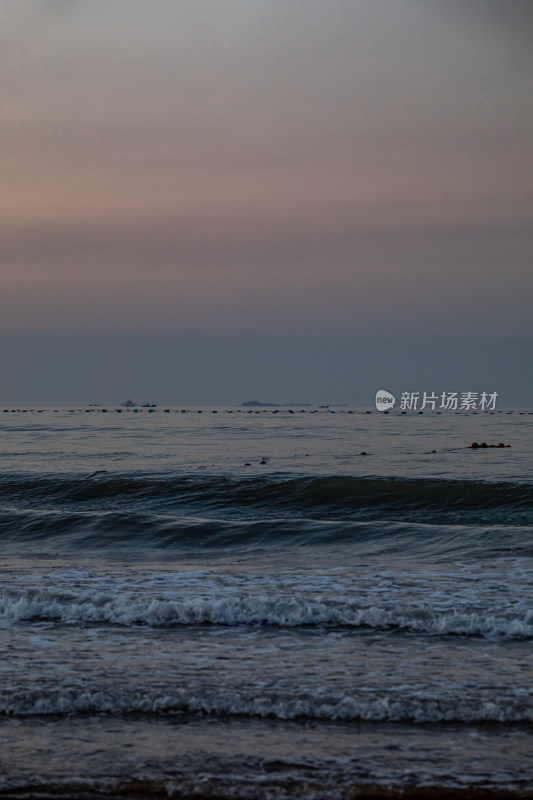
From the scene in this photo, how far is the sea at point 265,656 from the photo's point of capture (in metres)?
5.09

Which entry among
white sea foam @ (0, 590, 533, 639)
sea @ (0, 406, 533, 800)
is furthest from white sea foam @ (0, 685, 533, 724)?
white sea foam @ (0, 590, 533, 639)

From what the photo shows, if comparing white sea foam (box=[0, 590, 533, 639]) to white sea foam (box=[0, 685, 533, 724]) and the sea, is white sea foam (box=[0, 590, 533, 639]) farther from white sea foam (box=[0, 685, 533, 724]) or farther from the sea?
white sea foam (box=[0, 685, 533, 724])

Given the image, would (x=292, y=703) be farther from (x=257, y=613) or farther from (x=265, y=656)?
(x=257, y=613)

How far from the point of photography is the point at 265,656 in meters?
7.39

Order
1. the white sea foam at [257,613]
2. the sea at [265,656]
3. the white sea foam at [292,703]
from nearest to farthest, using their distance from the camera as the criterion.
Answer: the sea at [265,656]
the white sea foam at [292,703]
the white sea foam at [257,613]

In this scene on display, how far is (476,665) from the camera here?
7.05m

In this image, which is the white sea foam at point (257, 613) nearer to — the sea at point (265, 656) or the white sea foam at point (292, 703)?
the sea at point (265, 656)

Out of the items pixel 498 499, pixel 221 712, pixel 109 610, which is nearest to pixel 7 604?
pixel 109 610

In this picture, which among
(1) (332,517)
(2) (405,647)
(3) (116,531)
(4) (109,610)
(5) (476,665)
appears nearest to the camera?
(5) (476,665)

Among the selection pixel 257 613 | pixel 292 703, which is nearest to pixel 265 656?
pixel 292 703

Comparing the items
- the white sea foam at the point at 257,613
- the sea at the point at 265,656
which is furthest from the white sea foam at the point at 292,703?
the white sea foam at the point at 257,613

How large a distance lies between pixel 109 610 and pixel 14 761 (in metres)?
3.85

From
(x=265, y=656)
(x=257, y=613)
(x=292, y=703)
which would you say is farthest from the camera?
(x=257, y=613)

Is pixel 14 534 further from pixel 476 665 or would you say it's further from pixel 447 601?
pixel 476 665
